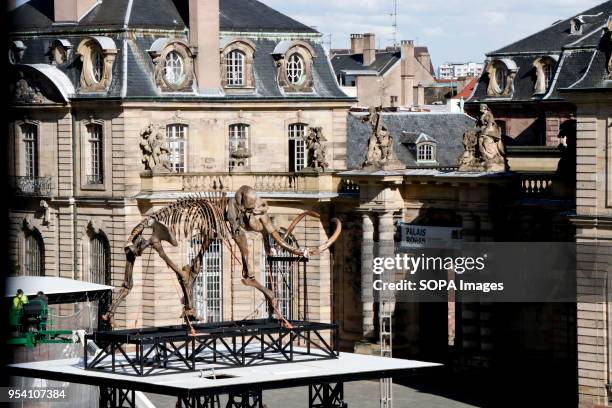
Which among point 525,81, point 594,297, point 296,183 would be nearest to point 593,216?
point 594,297

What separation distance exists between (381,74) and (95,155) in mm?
45046

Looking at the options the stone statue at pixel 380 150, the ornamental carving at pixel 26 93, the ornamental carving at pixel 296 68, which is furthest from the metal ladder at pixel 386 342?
the ornamental carving at pixel 26 93

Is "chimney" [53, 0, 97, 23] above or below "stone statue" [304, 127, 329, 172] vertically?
above

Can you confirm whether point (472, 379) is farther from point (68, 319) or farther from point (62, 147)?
point (62, 147)

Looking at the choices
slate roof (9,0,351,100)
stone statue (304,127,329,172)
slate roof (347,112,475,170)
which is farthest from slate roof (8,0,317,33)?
slate roof (347,112,475,170)

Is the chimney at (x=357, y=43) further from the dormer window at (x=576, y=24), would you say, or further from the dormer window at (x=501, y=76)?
the dormer window at (x=576, y=24)

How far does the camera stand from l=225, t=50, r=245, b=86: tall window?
50.1m

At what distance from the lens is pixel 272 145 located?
50.2m

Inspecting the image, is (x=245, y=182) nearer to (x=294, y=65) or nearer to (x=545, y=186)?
(x=294, y=65)

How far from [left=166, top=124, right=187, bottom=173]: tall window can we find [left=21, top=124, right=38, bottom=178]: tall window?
531 centimetres

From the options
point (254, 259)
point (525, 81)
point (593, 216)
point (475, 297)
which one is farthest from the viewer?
point (525, 81)

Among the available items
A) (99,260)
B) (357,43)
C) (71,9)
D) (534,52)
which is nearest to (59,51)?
(71,9)

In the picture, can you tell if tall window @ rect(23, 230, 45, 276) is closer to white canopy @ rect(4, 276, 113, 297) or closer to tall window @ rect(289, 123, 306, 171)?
tall window @ rect(289, 123, 306, 171)

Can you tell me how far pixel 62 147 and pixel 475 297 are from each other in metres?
16.7
